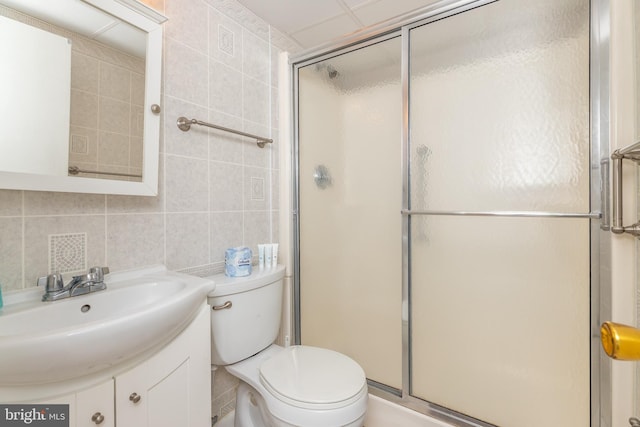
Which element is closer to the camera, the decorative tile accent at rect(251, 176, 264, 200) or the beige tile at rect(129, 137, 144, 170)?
the beige tile at rect(129, 137, 144, 170)

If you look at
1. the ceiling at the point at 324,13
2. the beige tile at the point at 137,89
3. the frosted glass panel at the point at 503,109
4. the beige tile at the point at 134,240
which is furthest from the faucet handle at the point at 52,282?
the ceiling at the point at 324,13

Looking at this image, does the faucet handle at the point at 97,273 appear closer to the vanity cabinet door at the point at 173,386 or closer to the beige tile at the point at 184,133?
the vanity cabinet door at the point at 173,386

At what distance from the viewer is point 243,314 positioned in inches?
46.2

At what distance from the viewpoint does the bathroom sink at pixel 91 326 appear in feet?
1.80

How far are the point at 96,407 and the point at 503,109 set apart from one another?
1567mm

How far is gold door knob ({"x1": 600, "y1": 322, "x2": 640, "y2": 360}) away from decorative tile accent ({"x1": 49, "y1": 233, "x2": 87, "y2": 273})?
132cm

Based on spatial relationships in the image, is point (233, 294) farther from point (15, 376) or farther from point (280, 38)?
point (280, 38)

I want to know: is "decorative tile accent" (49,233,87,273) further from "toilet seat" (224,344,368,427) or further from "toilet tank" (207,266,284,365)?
"toilet seat" (224,344,368,427)

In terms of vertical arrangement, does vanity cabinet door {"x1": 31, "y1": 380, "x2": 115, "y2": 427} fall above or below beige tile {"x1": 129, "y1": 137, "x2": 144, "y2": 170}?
below

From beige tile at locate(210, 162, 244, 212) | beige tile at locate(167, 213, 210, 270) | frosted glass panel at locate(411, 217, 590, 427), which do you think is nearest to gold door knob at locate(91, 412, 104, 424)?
beige tile at locate(167, 213, 210, 270)

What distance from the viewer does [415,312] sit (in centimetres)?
130

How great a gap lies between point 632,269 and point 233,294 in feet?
4.33

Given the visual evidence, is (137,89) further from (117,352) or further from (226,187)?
(117,352)

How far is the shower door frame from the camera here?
917 millimetres
